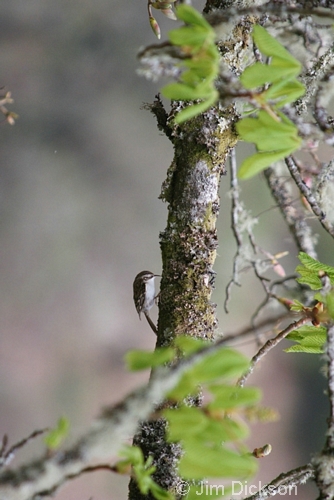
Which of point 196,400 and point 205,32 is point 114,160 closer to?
point 196,400

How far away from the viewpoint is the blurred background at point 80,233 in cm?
150

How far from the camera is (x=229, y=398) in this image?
32 cm

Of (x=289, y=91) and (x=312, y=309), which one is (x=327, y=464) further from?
(x=289, y=91)

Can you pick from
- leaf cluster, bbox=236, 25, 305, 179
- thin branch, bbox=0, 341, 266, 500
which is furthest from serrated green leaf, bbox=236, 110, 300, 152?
thin branch, bbox=0, 341, 266, 500

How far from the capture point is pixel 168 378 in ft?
1.05

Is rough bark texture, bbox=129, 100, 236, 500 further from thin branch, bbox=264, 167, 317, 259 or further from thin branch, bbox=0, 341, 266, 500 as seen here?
thin branch, bbox=264, 167, 317, 259

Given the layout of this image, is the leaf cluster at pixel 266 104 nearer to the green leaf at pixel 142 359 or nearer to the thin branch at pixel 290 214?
the green leaf at pixel 142 359

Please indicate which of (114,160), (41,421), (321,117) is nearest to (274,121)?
(321,117)

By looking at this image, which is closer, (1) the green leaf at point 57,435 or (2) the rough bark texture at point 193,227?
(1) the green leaf at point 57,435

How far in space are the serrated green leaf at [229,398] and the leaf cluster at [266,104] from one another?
0.58ft

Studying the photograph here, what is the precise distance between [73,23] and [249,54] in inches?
34.2

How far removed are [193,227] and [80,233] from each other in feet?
2.78

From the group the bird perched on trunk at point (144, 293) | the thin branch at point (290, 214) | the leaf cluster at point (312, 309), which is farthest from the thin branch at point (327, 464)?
the thin branch at point (290, 214)

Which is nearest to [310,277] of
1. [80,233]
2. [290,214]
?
[290,214]
